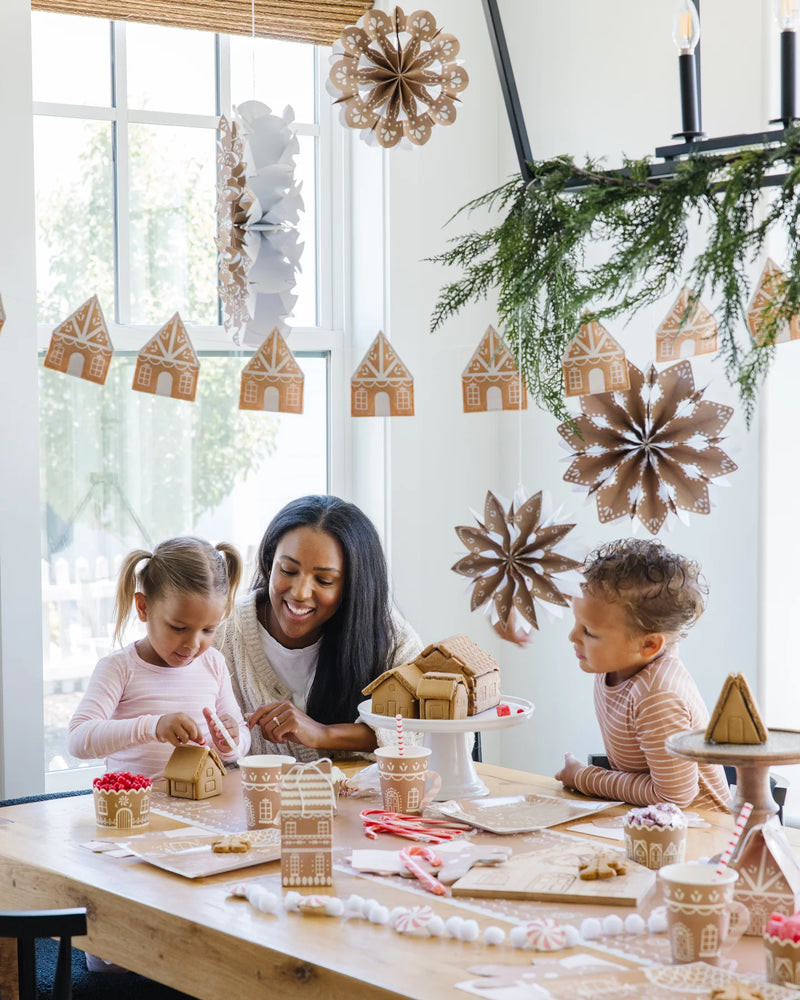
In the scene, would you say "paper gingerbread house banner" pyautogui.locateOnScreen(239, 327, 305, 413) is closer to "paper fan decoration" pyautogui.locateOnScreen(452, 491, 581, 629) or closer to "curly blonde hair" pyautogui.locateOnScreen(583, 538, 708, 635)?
"curly blonde hair" pyautogui.locateOnScreen(583, 538, 708, 635)

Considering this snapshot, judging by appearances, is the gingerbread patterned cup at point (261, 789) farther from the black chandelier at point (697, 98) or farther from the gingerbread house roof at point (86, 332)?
the black chandelier at point (697, 98)

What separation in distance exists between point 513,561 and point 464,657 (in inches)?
26.0

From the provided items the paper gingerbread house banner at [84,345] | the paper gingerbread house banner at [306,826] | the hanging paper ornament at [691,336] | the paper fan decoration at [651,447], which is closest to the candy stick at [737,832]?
the paper gingerbread house banner at [306,826]

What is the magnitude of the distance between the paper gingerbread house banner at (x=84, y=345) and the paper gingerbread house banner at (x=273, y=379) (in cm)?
24

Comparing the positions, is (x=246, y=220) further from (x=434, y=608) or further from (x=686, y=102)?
(x=434, y=608)

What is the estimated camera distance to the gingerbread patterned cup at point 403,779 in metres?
2.06

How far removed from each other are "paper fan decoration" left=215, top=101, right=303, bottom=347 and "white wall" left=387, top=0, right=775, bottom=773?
4.19 feet

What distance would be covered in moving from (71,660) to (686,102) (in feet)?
7.24

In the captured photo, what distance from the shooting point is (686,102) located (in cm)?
156

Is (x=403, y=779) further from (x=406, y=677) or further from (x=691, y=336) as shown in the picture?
(x=691, y=336)

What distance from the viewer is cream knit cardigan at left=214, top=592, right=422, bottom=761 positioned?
271cm

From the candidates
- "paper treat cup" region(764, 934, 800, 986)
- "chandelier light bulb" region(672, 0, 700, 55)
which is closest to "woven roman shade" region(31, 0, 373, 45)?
"chandelier light bulb" region(672, 0, 700, 55)

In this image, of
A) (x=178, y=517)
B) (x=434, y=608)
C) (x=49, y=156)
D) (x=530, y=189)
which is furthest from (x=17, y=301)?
(x=530, y=189)

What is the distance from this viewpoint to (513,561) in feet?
9.55
